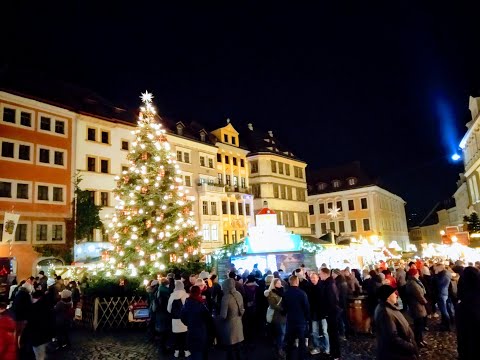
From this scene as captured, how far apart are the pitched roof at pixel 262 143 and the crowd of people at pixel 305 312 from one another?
3931cm

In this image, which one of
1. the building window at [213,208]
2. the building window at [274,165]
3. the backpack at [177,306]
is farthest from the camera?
the building window at [274,165]

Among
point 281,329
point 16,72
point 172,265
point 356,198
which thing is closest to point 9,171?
point 16,72

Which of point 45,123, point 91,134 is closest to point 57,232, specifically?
point 45,123

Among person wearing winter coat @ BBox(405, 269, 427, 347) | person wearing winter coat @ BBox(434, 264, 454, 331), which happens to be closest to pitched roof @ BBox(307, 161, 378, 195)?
person wearing winter coat @ BBox(434, 264, 454, 331)

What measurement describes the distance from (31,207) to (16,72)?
1171 cm

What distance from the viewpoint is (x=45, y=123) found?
106ft

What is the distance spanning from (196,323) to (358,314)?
7052mm

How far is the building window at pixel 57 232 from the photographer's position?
31547 mm

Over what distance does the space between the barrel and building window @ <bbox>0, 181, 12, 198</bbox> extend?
83.6ft

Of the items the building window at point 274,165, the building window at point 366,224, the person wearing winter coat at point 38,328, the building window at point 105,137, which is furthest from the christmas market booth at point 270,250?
the building window at point 366,224

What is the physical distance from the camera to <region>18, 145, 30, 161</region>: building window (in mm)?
30511

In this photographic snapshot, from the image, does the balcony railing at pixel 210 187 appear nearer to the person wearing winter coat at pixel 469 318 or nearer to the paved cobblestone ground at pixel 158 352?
the paved cobblestone ground at pixel 158 352

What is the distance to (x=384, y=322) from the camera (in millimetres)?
4895

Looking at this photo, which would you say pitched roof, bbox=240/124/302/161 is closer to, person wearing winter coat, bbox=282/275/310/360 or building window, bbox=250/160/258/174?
building window, bbox=250/160/258/174
